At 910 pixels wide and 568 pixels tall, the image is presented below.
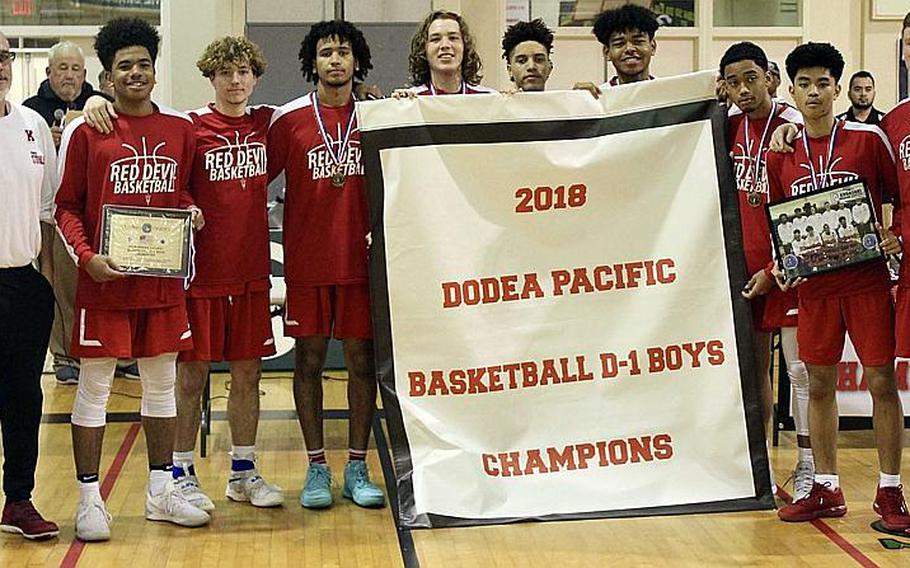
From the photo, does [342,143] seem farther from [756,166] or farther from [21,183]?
[756,166]

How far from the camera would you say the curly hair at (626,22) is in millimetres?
4293

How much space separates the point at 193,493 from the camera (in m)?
4.16

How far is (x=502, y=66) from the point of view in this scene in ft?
29.5

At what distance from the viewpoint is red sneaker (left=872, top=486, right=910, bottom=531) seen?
3.88m

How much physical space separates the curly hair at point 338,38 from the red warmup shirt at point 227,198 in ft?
0.97

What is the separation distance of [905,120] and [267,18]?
18.2 feet

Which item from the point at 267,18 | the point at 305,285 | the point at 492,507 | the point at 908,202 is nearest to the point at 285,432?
the point at 305,285

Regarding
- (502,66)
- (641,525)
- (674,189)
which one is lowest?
(641,525)

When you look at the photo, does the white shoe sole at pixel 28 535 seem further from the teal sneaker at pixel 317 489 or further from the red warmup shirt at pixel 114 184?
the teal sneaker at pixel 317 489

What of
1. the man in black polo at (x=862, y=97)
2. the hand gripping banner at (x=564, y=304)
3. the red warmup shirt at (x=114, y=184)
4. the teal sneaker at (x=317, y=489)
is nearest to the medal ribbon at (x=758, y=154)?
the hand gripping banner at (x=564, y=304)

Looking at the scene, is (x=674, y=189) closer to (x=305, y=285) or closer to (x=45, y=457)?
(x=305, y=285)

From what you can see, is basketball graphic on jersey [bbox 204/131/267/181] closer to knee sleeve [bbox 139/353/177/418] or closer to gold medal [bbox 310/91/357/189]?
gold medal [bbox 310/91/357/189]

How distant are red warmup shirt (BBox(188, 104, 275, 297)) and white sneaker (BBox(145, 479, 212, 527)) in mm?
663

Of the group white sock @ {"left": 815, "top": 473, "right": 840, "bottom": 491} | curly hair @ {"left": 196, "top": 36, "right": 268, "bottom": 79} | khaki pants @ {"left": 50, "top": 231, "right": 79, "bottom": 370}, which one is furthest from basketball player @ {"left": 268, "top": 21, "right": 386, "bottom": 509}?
khaki pants @ {"left": 50, "top": 231, "right": 79, "bottom": 370}
